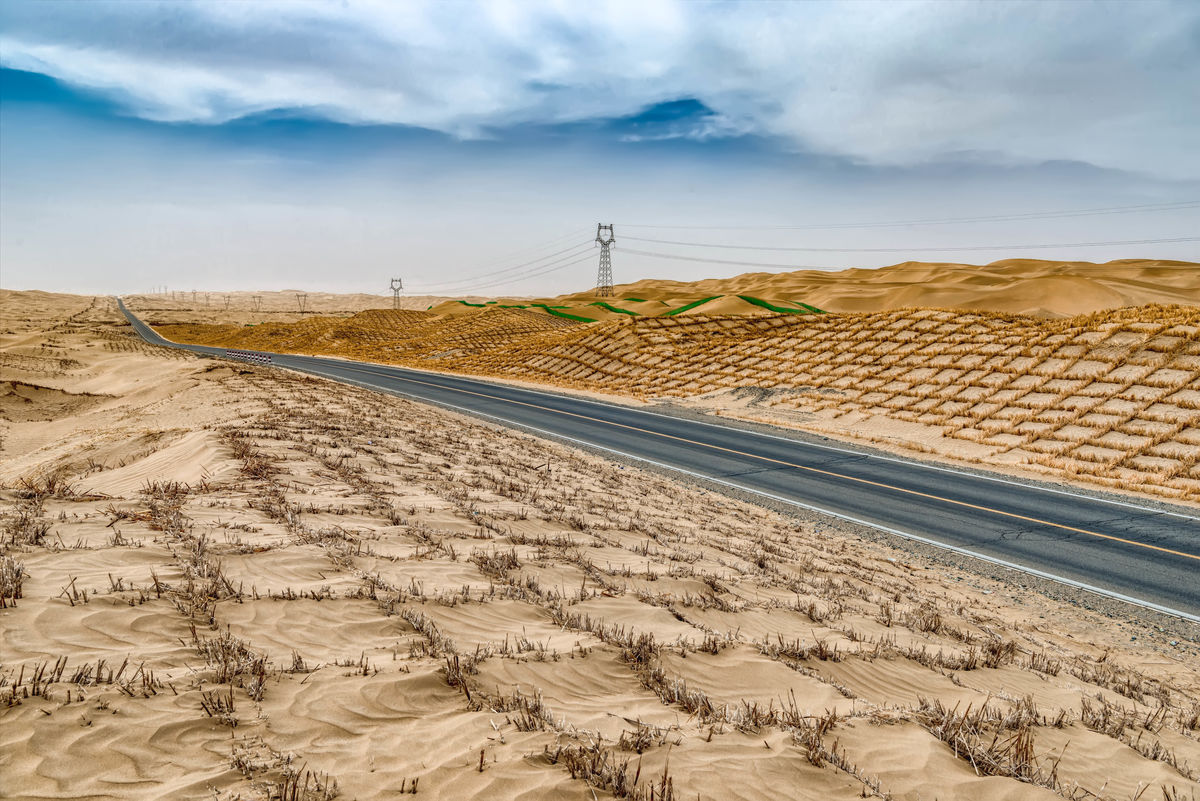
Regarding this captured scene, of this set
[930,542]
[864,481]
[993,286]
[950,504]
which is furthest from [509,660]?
[993,286]

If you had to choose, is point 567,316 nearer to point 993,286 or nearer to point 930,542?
point 993,286

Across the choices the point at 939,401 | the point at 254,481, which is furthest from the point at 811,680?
the point at 939,401

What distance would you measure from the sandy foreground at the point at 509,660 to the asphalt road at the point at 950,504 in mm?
2029

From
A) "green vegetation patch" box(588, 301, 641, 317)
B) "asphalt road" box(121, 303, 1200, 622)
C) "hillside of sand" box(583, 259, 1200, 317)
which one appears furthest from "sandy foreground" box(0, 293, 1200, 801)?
"green vegetation patch" box(588, 301, 641, 317)

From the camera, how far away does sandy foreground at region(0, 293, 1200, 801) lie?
335cm

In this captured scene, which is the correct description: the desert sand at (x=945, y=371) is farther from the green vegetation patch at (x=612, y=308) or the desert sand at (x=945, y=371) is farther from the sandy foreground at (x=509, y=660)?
the green vegetation patch at (x=612, y=308)

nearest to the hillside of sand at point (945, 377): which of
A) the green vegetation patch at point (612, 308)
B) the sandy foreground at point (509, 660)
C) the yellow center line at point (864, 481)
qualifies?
the yellow center line at point (864, 481)

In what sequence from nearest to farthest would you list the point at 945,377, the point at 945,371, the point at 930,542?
the point at 930,542
the point at 945,377
the point at 945,371

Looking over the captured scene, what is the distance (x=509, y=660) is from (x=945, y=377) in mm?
29375

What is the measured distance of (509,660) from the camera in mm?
4707

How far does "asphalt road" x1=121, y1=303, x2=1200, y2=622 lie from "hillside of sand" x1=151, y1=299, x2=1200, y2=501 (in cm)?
318

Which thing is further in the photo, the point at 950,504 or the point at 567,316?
the point at 567,316

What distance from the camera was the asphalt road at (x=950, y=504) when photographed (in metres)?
11.1

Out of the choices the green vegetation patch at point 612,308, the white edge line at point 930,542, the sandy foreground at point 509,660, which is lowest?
the white edge line at point 930,542
